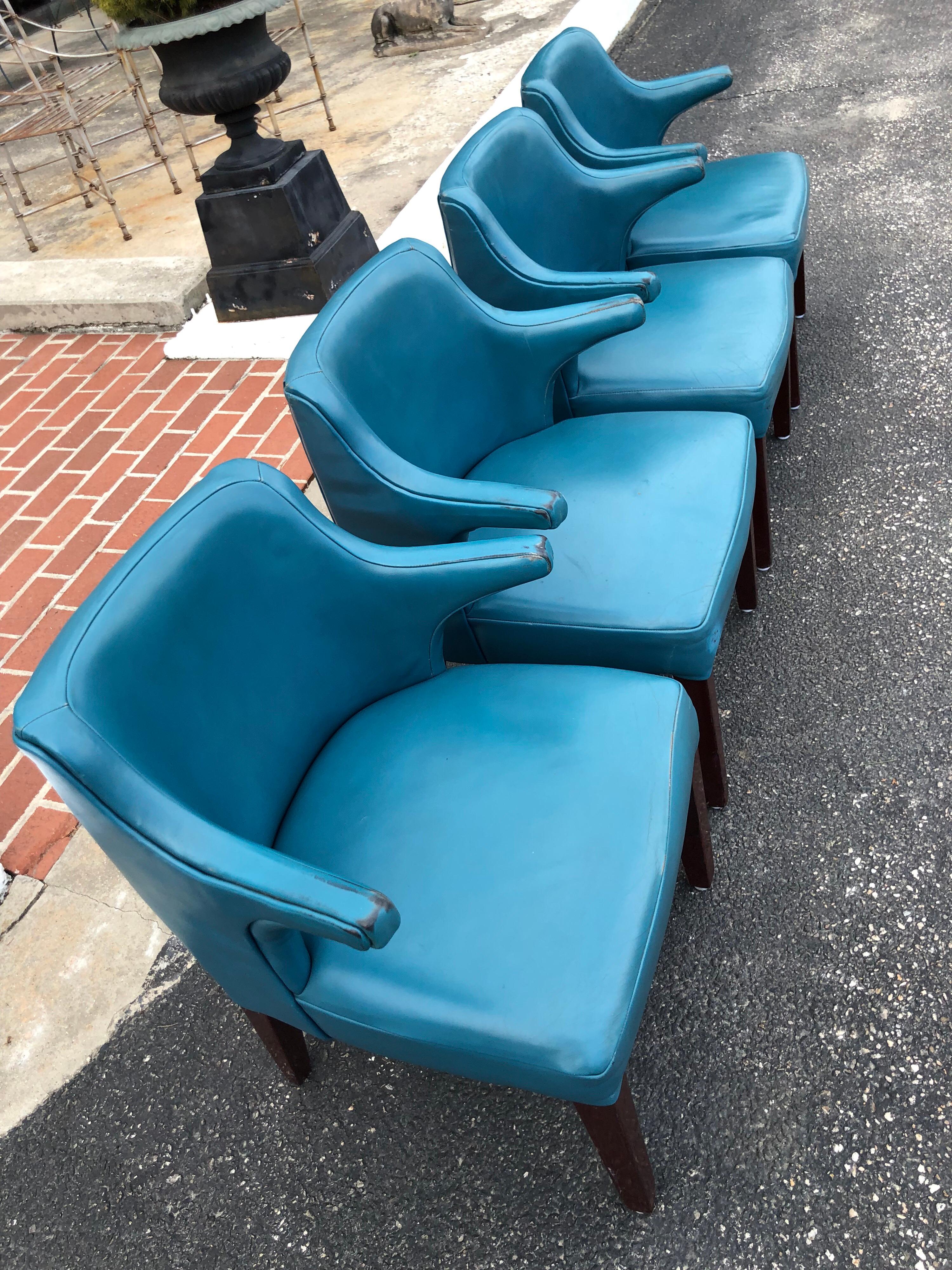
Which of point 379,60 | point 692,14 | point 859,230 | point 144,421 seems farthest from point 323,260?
point 692,14

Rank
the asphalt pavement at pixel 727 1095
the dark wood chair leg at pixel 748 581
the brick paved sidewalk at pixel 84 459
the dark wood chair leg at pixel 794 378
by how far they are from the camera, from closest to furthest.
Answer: the asphalt pavement at pixel 727 1095 < the dark wood chair leg at pixel 748 581 < the brick paved sidewalk at pixel 84 459 < the dark wood chair leg at pixel 794 378

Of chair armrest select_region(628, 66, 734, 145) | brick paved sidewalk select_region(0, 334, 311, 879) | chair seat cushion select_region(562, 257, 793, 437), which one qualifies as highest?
chair armrest select_region(628, 66, 734, 145)

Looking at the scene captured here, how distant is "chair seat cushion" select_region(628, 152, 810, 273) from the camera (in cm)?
245

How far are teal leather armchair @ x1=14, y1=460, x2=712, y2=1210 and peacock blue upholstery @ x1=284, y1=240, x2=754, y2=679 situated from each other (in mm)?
141

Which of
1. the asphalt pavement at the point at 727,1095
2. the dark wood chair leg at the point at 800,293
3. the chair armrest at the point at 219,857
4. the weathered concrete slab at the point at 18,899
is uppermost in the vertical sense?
the chair armrest at the point at 219,857

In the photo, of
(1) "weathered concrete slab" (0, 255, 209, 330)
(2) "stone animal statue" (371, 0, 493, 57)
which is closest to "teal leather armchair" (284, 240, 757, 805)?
(1) "weathered concrete slab" (0, 255, 209, 330)

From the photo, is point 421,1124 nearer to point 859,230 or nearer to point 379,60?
point 859,230

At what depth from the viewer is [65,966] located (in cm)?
180

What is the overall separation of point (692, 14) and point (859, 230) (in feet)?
10.0

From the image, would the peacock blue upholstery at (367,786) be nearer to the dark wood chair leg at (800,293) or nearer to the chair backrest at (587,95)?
the chair backrest at (587,95)

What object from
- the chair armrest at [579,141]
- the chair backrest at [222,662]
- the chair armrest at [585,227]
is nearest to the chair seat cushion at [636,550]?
the chair backrest at [222,662]

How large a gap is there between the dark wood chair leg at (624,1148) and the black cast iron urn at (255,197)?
2.79m

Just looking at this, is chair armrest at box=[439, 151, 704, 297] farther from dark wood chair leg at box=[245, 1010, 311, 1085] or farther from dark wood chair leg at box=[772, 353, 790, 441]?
dark wood chair leg at box=[245, 1010, 311, 1085]

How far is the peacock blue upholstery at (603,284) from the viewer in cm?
201
